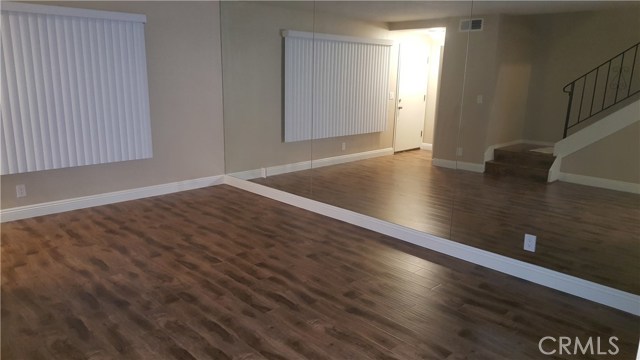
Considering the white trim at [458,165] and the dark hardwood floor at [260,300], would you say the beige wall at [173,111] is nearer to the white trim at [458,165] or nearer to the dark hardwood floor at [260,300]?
the dark hardwood floor at [260,300]

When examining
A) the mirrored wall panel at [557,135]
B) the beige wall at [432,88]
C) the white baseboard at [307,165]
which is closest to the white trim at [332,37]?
the beige wall at [432,88]

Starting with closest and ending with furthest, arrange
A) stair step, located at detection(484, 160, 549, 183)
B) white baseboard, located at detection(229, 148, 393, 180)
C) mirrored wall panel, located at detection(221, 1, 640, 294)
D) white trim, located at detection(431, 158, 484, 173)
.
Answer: mirrored wall panel, located at detection(221, 1, 640, 294)
stair step, located at detection(484, 160, 549, 183)
white trim, located at detection(431, 158, 484, 173)
white baseboard, located at detection(229, 148, 393, 180)

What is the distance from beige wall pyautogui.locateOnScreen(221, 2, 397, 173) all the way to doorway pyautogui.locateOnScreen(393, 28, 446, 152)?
49 centimetres

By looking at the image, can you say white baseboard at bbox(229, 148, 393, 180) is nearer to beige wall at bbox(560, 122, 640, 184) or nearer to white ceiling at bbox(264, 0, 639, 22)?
white ceiling at bbox(264, 0, 639, 22)

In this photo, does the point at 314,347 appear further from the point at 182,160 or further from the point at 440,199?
the point at 182,160

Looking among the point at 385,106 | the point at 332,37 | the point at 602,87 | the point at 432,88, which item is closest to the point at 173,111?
the point at 332,37

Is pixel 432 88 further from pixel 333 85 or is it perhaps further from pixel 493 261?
pixel 493 261

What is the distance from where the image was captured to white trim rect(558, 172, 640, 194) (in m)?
2.57

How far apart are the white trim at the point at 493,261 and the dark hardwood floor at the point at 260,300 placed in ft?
0.25

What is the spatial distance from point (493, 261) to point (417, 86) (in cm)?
162

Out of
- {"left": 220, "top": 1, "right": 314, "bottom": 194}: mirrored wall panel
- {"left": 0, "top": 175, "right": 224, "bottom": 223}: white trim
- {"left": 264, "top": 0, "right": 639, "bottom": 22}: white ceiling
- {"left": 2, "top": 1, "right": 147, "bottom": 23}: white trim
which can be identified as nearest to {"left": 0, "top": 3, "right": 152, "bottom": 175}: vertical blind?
{"left": 2, "top": 1, "right": 147, "bottom": 23}: white trim

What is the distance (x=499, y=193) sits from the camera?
328cm

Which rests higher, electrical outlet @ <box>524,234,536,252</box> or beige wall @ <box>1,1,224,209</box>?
→ beige wall @ <box>1,1,224,209</box>

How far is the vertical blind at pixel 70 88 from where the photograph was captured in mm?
3918
